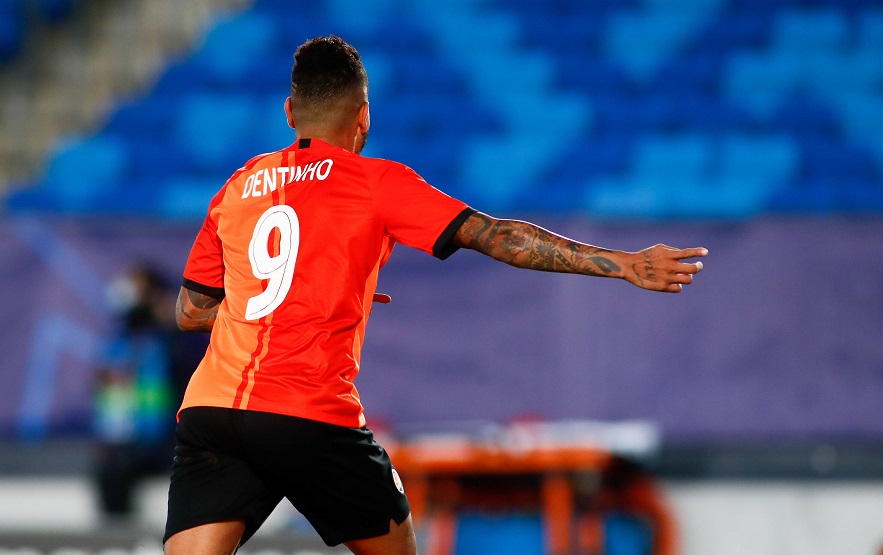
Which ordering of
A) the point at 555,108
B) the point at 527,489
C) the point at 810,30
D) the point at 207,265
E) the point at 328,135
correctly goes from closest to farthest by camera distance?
the point at 328,135 < the point at 207,265 < the point at 527,489 < the point at 555,108 < the point at 810,30

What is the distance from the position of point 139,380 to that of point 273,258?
4.93 m

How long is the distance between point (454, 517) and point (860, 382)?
8.48 ft

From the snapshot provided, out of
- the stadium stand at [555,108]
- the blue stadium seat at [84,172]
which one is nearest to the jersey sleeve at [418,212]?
the stadium stand at [555,108]

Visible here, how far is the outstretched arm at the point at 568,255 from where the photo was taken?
9.93 ft

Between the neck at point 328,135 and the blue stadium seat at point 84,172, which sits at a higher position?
the blue stadium seat at point 84,172

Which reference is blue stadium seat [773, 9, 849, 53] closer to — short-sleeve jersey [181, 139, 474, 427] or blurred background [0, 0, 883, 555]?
blurred background [0, 0, 883, 555]

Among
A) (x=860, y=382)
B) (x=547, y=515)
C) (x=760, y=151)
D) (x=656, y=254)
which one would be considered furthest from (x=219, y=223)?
(x=760, y=151)

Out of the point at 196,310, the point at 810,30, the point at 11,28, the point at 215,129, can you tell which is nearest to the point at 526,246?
the point at 196,310

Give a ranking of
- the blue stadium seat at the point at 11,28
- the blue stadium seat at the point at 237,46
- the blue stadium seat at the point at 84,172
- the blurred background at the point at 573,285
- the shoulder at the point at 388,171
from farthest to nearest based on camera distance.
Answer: the blue stadium seat at the point at 11,28 < the blue stadium seat at the point at 237,46 < the blue stadium seat at the point at 84,172 < the blurred background at the point at 573,285 < the shoulder at the point at 388,171

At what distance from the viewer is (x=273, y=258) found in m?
3.13

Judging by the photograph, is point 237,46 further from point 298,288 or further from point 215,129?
point 298,288

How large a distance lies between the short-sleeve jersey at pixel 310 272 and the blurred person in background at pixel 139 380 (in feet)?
15.4

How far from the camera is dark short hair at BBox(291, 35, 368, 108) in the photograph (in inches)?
127

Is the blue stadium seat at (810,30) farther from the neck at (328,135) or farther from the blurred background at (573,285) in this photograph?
the neck at (328,135)
